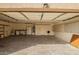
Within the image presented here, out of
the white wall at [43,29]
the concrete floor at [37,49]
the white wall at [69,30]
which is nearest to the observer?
the concrete floor at [37,49]

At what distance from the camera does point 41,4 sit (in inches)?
158

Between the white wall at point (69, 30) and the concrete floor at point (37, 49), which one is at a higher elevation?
the white wall at point (69, 30)

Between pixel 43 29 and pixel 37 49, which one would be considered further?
pixel 43 29

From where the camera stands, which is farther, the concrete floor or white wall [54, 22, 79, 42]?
white wall [54, 22, 79, 42]

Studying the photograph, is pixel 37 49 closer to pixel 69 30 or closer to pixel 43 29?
pixel 69 30

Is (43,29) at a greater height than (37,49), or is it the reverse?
(37,49)

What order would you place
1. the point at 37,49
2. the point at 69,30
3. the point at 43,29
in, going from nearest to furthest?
the point at 37,49, the point at 69,30, the point at 43,29

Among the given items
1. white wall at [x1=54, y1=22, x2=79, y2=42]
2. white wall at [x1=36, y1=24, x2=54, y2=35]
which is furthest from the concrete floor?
white wall at [x1=36, y1=24, x2=54, y2=35]

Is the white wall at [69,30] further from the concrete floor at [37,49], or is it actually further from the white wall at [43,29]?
the white wall at [43,29]

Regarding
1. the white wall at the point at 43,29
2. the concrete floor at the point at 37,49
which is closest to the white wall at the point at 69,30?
the concrete floor at the point at 37,49

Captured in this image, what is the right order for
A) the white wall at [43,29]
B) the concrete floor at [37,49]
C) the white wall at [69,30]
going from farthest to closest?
the white wall at [43,29]
the white wall at [69,30]
the concrete floor at [37,49]

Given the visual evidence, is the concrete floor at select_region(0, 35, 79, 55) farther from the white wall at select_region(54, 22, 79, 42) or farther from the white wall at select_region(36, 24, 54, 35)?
the white wall at select_region(36, 24, 54, 35)

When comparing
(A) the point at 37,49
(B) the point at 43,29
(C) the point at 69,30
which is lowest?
(B) the point at 43,29

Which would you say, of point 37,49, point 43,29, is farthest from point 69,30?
point 43,29
